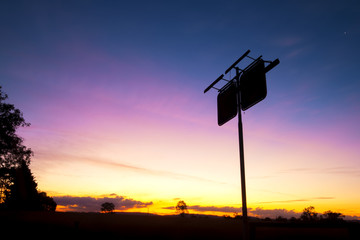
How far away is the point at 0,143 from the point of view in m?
28.0

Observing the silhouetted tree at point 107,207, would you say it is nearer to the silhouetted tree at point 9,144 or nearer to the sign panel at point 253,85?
the silhouetted tree at point 9,144

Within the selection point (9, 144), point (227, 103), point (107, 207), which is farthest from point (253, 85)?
point (107, 207)

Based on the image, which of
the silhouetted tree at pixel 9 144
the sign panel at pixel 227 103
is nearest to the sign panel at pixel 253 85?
the sign panel at pixel 227 103

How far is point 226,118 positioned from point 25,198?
60.2m

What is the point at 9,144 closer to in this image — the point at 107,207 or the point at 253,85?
the point at 253,85

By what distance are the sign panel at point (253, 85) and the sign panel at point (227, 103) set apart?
0.50m

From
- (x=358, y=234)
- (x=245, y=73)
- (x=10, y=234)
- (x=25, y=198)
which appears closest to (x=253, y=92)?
(x=245, y=73)

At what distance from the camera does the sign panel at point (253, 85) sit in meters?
8.81

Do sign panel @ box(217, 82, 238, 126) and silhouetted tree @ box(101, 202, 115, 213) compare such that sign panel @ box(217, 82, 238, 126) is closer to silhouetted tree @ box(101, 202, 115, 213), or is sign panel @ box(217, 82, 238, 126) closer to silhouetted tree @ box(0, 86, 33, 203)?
silhouetted tree @ box(0, 86, 33, 203)

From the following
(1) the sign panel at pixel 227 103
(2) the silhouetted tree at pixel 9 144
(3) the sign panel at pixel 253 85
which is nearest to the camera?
(3) the sign panel at pixel 253 85

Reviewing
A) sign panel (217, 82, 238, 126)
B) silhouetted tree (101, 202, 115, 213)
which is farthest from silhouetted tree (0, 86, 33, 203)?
silhouetted tree (101, 202, 115, 213)

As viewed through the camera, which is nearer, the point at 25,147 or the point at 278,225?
the point at 278,225

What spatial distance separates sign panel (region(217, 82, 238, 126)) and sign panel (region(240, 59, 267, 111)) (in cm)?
50

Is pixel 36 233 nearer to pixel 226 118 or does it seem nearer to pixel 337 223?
pixel 226 118
